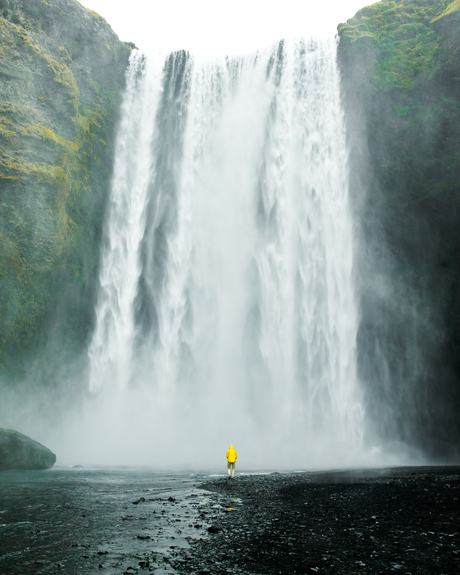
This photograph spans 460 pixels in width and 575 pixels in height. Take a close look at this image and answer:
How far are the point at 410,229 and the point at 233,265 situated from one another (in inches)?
407

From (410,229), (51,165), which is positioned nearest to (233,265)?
(410,229)

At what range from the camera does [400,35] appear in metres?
25.8

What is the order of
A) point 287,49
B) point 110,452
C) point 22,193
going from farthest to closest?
point 287,49
point 22,193
point 110,452

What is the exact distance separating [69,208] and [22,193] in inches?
124

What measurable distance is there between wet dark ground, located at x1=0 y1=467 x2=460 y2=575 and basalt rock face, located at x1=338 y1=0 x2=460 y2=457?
13406 millimetres

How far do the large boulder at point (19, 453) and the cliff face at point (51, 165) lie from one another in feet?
27.0

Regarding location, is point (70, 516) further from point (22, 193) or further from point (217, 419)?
point (22, 193)

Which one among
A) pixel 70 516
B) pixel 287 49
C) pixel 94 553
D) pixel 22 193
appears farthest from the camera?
pixel 287 49

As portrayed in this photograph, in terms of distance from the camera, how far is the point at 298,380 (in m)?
21.5

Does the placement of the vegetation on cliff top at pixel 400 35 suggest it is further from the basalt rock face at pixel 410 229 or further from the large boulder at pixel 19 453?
the large boulder at pixel 19 453

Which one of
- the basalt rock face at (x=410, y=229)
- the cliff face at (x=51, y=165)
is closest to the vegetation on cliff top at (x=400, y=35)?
the basalt rock face at (x=410, y=229)

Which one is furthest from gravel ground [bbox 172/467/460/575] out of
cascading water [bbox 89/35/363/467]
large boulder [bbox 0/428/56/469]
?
cascading water [bbox 89/35/363/467]

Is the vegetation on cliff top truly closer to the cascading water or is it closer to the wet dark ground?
the cascading water

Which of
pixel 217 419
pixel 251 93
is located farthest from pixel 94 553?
pixel 251 93
